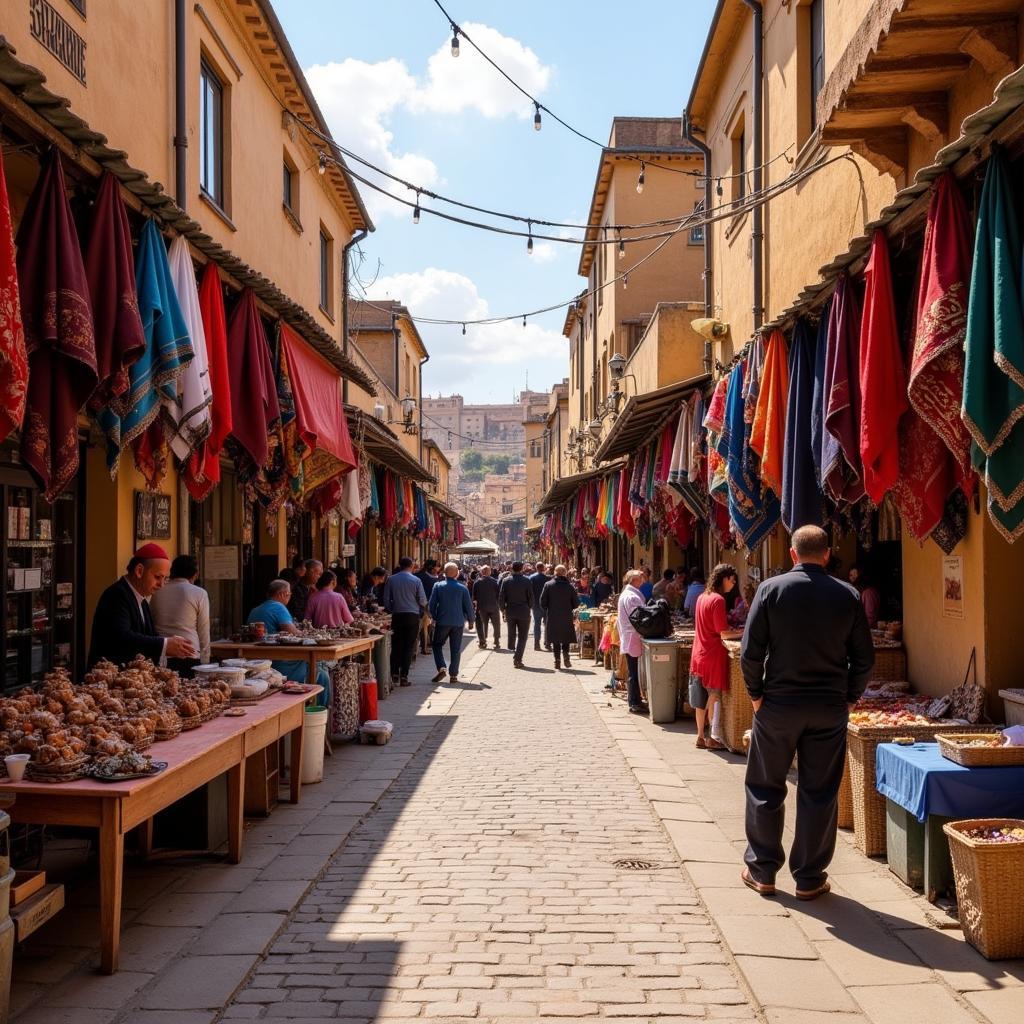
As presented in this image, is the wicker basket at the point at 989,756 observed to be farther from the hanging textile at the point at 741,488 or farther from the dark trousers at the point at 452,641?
the dark trousers at the point at 452,641

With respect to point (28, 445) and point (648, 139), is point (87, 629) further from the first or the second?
point (648, 139)

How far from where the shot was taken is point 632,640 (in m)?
13.2

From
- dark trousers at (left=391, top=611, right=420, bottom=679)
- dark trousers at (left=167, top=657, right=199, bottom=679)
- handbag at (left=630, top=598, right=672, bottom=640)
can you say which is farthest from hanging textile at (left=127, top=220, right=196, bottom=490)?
dark trousers at (left=391, top=611, right=420, bottom=679)

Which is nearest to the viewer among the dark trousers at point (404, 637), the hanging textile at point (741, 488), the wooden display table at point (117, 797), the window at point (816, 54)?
the wooden display table at point (117, 797)

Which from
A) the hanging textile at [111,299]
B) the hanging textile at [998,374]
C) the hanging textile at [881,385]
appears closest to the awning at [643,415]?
the hanging textile at [881,385]

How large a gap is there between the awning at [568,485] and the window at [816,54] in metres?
9.06

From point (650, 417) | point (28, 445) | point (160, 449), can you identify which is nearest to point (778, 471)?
point (160, 449)

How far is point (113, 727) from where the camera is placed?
215 inches

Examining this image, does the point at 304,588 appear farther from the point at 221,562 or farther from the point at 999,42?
the point at 999,42

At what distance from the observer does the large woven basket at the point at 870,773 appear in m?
6.44

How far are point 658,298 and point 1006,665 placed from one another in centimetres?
1855

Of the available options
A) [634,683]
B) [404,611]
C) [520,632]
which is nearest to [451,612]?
[404,611]

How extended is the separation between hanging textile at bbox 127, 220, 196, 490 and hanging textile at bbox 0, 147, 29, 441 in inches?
49.5

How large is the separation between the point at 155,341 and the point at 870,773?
16.5 feet
